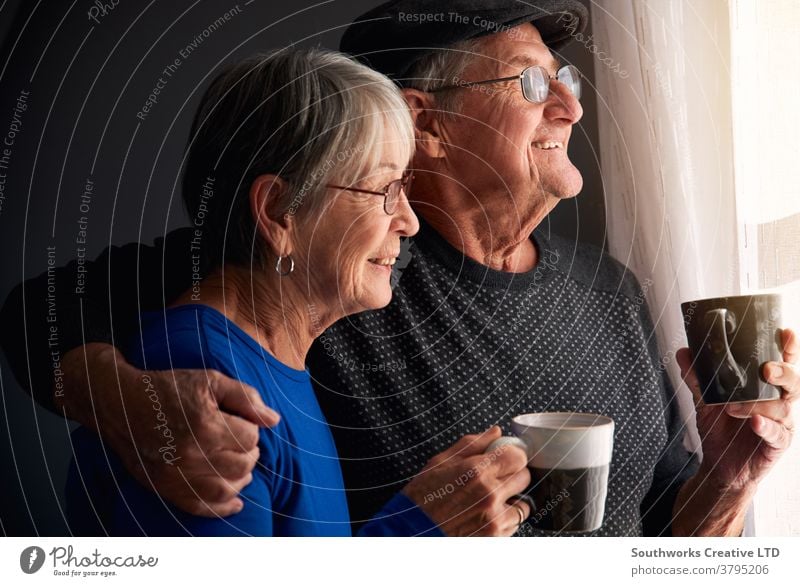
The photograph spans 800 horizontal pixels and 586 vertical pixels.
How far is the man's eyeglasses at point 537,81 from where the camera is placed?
693mm

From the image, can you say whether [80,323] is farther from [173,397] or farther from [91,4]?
[91,4]

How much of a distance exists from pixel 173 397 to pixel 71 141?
230mm

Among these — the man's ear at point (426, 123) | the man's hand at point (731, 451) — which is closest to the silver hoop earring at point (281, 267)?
the man's ear at point (426, 123)

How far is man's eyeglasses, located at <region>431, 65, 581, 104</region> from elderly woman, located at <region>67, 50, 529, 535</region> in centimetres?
7

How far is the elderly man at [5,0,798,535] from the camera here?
2.24 ft

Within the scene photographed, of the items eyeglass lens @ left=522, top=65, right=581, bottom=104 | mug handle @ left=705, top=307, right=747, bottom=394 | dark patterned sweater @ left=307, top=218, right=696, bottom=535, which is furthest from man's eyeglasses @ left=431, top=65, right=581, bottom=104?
mug handle @ left=705, top=307, right=747, bottom=394

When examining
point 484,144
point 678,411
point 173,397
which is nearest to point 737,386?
point 678,411

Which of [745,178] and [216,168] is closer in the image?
[216,168]

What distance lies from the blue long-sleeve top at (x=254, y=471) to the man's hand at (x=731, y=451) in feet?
0.80

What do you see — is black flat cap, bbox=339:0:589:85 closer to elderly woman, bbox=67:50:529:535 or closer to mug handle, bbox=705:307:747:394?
elderly woman, bbox=67:50:529:535

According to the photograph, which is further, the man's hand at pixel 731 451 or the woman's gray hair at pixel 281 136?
the man's hand at pixel 731 451

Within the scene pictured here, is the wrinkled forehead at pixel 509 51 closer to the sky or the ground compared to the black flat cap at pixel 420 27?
closer to the ground

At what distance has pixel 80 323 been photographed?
683 millimetres

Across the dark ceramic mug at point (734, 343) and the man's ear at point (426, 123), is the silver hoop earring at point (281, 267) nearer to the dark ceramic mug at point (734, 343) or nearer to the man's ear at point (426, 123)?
the man's ear at point (426, 123)
